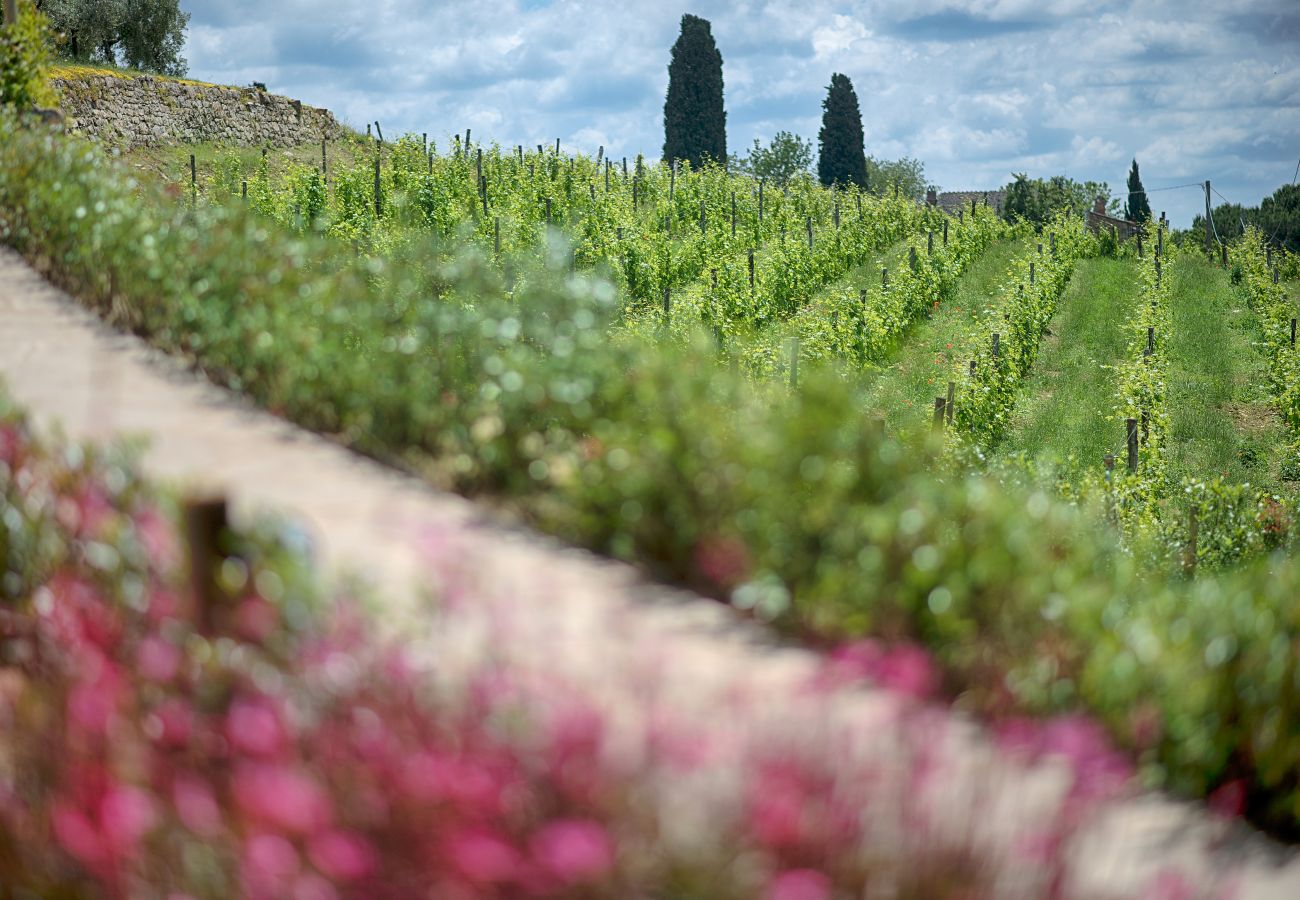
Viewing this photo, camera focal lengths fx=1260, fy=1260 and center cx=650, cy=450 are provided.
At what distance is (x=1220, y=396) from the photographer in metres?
22.2

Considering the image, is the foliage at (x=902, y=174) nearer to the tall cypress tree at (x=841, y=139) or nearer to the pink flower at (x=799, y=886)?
the tall cypress tree at (x=841, y=139)

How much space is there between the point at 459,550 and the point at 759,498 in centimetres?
150

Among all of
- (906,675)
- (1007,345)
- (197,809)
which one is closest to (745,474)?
(906,675)

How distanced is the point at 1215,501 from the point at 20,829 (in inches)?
545

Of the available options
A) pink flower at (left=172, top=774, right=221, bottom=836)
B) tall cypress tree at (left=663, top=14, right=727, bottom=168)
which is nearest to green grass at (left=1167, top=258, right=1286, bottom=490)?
pink flower at (left=172, top=774, right=221, bottom=836)

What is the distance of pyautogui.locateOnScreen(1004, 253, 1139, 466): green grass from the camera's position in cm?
1892

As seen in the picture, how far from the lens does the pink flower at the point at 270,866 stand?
2.52m

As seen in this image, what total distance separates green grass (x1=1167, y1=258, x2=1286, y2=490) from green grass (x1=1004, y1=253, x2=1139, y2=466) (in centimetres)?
109

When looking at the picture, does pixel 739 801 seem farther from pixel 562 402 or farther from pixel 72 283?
pixel 72 283

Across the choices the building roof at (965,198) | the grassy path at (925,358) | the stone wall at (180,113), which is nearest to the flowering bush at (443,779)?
the grassy path at (925,358)

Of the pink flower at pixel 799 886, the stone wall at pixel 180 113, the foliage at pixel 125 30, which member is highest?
the foliage at pixel 125 30

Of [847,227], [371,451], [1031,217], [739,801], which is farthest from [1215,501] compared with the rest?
[1031,217]

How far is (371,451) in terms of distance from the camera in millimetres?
6402

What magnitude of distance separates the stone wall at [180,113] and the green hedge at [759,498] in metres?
21.0
